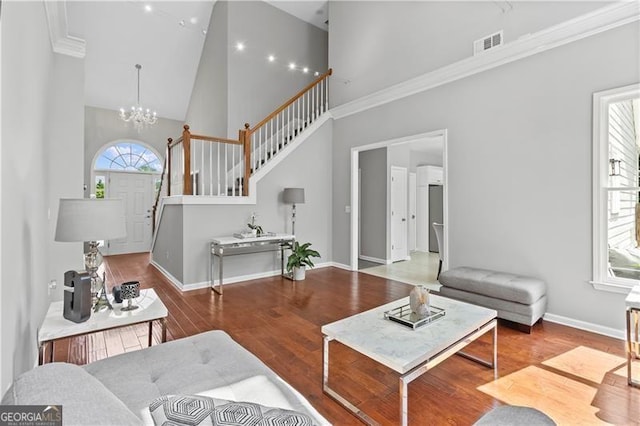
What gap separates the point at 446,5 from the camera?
4469mm

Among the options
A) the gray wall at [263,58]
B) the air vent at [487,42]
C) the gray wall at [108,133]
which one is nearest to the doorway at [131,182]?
the gray wall at [108,133]

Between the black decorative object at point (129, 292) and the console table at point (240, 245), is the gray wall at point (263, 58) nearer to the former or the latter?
the console table at point (240, 245)

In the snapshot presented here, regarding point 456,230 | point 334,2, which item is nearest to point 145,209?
point 334,2

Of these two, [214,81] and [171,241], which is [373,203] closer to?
[171,241]

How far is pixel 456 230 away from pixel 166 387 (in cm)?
401

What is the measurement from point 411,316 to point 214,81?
7.15 meters

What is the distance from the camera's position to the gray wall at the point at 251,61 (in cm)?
672

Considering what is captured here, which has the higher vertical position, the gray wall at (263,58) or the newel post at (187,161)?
the gray wall at (263,58)

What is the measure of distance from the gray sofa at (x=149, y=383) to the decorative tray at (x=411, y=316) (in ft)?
3.20

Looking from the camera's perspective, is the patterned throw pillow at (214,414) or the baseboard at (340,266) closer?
the patterned throw pillow at (214,414)

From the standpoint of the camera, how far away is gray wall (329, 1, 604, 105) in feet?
12.2

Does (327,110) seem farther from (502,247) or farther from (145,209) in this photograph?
(145,209)

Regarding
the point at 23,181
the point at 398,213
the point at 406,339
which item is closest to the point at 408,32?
the point at 398,213

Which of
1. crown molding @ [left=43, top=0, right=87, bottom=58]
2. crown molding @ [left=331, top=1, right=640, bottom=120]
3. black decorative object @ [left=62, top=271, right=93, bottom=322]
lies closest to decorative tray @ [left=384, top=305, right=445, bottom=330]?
black decorative object @ [left=62, top=271, right=93, bottom=322]
